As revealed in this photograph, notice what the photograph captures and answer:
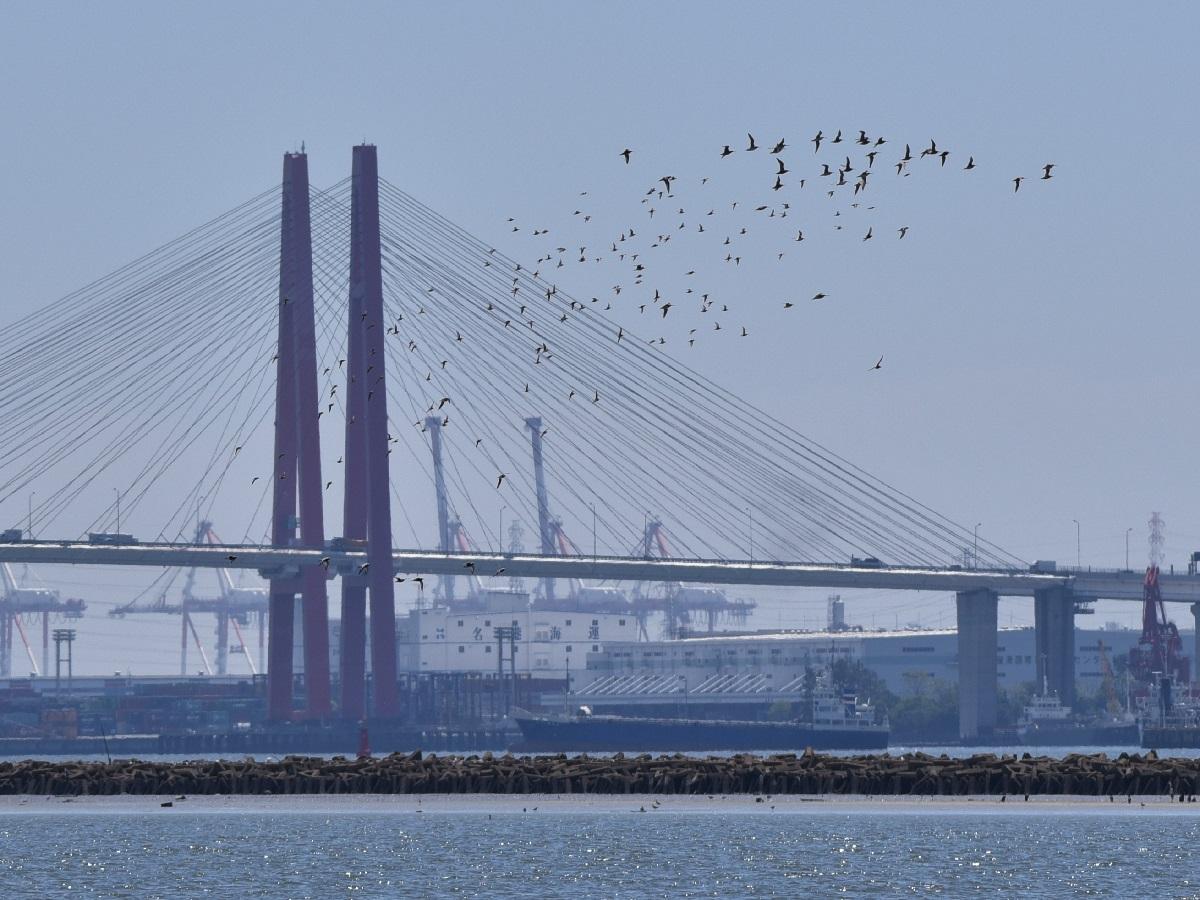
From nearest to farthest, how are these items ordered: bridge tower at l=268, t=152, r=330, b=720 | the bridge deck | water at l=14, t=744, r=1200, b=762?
bridge tower at l=268, t=152, r=330, b=720, the bridge deck, water at l=14, t=744, r=1200, b=762

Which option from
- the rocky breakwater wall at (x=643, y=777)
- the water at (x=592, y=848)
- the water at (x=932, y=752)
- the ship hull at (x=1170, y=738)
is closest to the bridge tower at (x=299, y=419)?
the water at (x=932, y=752)

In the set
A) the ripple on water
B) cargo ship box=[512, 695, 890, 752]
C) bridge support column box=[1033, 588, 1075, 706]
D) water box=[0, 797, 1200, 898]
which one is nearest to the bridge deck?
bridge support column box=[1033, 588, 1075, 706]

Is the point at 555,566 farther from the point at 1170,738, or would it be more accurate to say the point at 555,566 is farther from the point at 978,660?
the point at 1170,738

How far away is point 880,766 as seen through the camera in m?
88.2

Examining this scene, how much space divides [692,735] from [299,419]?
149 ft

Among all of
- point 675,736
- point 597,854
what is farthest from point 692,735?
point 597,854

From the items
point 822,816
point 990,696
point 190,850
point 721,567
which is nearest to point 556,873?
point 190,850

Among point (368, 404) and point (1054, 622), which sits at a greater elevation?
point (368, 404)

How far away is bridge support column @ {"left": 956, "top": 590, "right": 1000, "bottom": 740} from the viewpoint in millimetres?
188375

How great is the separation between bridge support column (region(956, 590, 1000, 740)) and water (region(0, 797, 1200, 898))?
10482 centimetres

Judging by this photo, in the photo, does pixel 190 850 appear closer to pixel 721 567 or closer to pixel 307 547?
pixel 307 547

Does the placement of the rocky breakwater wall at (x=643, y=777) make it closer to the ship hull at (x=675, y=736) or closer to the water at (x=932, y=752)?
the water at (x=932, y=752)

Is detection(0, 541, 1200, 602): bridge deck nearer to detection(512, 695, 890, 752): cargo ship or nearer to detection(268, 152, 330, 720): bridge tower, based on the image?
detection(268, 152, 330, 720): bridge tower

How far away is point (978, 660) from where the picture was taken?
189375mm
